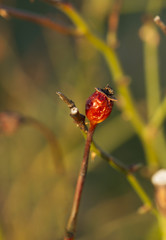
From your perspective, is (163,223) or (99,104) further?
(163,223)

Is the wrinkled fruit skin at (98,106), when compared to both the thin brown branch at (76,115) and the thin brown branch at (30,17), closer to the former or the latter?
the thin brown branch at (76,115)

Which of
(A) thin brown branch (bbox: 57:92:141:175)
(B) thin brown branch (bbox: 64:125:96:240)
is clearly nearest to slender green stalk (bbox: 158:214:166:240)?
(A) thin brown branch (bbox: 57:92:141:175)

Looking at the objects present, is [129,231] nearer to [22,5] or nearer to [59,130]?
[59,130]

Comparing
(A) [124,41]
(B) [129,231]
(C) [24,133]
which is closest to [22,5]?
(A) [124,41]

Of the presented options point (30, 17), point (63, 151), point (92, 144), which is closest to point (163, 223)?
point (92, 144)

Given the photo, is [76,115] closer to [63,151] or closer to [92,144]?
[92,144]

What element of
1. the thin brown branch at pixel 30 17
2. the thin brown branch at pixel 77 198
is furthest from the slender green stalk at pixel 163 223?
the thin brown branch at pixel 30 17

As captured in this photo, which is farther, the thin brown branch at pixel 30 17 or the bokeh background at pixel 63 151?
the bokeh background at pixel 63 151

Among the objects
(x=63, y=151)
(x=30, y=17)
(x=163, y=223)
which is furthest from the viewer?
(x=63, y=151)
